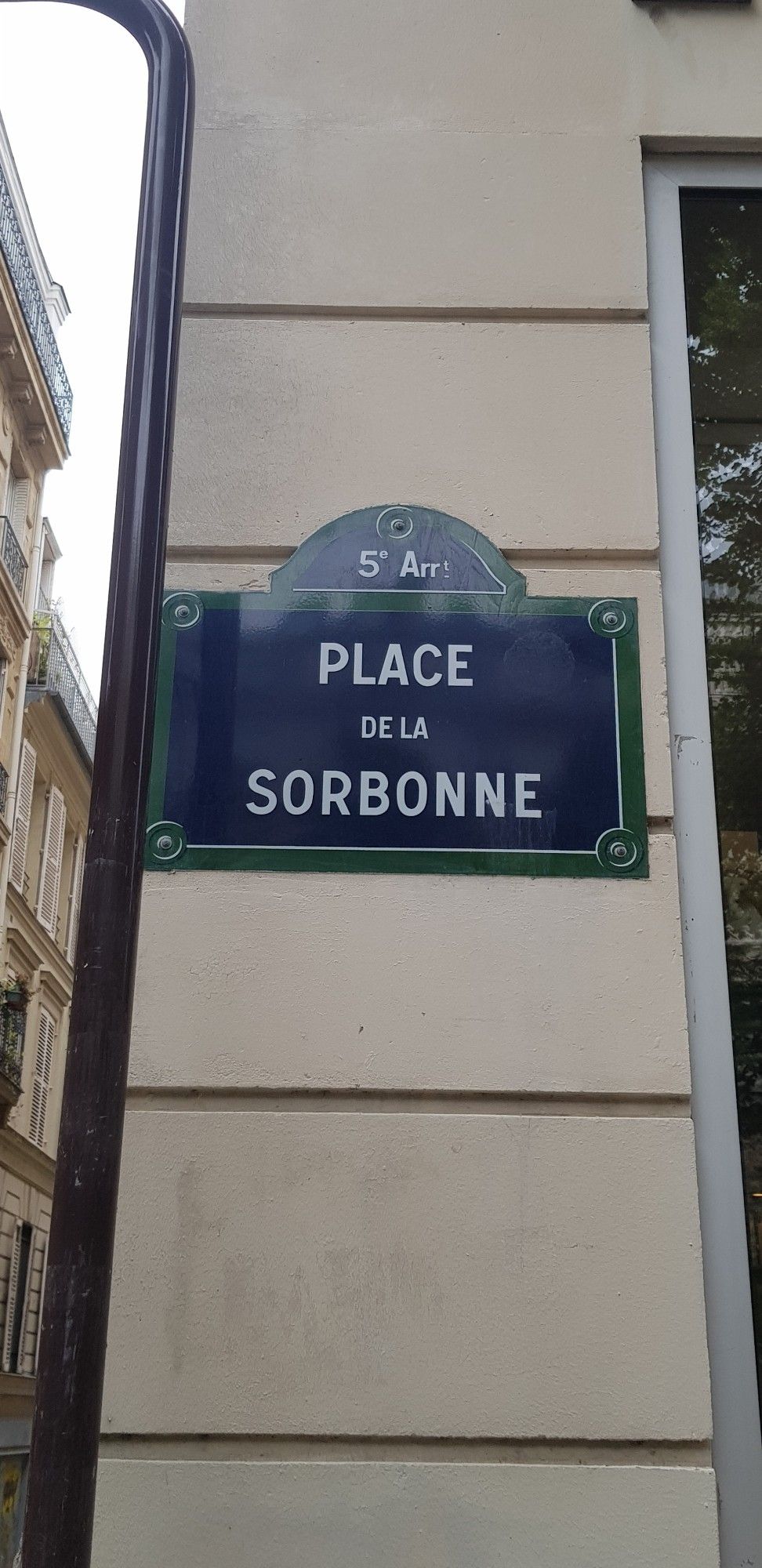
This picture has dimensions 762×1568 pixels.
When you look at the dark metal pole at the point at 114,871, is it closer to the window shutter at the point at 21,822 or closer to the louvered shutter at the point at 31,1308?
the window shutter at the point at 21,822

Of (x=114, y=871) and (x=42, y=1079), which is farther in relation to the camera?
(x=42, y=1079)

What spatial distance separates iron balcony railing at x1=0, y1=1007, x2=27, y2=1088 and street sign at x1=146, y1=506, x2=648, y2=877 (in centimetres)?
2411

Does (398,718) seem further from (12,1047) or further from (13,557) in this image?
(13,557)

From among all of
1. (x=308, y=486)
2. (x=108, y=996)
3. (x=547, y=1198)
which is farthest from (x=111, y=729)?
(x=547, y=1198)

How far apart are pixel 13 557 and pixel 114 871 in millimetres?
28225

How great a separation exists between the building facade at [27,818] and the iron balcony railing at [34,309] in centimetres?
5

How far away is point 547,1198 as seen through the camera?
2449 millimetres

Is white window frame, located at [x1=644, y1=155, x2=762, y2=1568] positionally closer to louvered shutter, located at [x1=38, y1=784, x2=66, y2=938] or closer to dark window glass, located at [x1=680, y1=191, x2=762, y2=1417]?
A: dark window glass, located at [x1=680, y1=191, x2=762, y2=1417]

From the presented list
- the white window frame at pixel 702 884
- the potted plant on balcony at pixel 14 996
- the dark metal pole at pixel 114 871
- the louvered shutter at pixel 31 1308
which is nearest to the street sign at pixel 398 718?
the white window frame at pixel 702 884

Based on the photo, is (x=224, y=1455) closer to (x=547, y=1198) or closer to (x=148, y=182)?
(x=547, y=1198)

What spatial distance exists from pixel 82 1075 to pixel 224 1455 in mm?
724

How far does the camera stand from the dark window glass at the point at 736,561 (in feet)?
8.77

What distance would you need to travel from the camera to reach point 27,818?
29.2 m

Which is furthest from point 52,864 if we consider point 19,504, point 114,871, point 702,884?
point 114,871
